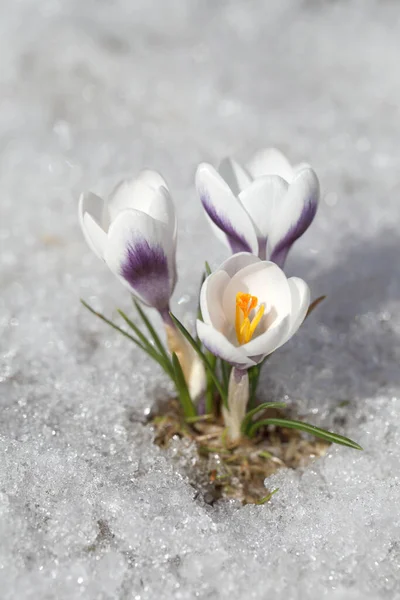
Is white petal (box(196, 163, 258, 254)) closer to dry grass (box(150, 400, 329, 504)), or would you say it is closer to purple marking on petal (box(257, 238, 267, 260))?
purple marking on petal (box(257, 238, 267, 260))

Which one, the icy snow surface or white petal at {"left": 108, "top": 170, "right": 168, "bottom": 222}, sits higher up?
white petal at {"left": 108, "top": 170, "right": 168, "bottom": 222}

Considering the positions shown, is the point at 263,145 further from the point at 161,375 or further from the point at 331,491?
the point at 331,491

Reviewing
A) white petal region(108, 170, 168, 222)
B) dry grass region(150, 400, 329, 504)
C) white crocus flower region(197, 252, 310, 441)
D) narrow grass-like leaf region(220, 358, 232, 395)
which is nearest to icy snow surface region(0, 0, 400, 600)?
dry grass region(150, 400, 329, 504)

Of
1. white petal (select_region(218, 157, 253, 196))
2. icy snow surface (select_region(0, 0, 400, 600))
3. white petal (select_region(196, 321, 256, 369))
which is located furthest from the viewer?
white petal (select_region(218, 157, 253, 196))

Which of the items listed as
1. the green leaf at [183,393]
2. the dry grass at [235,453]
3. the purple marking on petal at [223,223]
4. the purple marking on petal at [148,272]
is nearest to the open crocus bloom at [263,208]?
the purple marking on petal at [223,223]

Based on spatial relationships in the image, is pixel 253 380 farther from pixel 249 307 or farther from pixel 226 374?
pixel 249 307

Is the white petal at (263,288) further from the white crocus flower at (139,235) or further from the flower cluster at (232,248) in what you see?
the white crocus flower at (139,235)

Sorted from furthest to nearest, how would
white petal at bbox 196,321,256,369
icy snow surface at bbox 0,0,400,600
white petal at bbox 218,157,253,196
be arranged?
1. white petal at bbox 218,157,253,196
2. icy snow surface at bbox 0,0,400,600
3. white petal at bbox 196,321,256,369
